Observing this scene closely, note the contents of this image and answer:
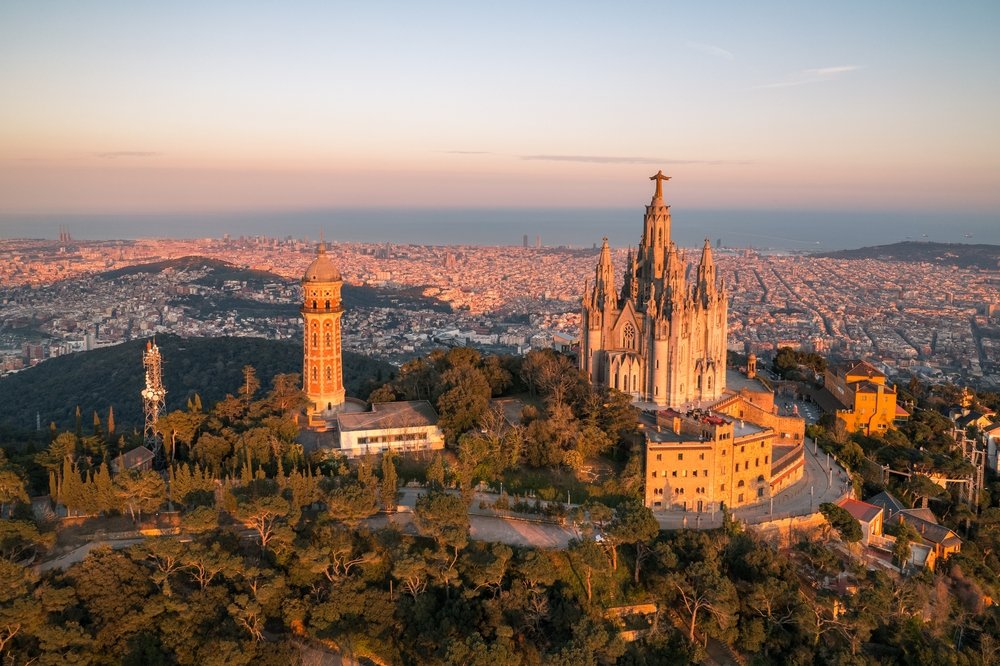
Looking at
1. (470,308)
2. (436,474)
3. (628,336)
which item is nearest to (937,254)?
(470,308)

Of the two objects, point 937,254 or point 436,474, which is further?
point 937,254

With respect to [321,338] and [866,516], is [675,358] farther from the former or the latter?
[321,338]

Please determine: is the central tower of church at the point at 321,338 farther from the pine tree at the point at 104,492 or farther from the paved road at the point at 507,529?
the pine tree at the point at 104,492

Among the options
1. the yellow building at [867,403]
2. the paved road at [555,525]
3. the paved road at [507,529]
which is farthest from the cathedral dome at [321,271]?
the yellow building at [867,403]

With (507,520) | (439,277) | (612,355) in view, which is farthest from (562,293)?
(507,520)

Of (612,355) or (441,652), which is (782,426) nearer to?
(612,355)
